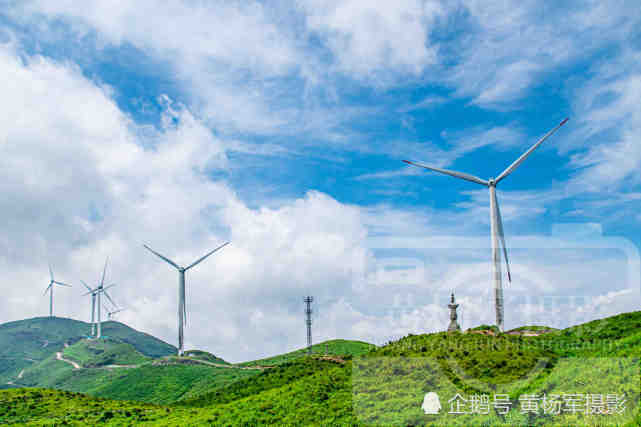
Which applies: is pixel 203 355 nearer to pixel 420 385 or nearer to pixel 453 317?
pixel 453 317

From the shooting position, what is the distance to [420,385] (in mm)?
41031

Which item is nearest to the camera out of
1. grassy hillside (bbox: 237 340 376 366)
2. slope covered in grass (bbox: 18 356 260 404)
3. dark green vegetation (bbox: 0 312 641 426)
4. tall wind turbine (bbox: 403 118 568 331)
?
dark green vegetation (bbox: 0 312 641 426)

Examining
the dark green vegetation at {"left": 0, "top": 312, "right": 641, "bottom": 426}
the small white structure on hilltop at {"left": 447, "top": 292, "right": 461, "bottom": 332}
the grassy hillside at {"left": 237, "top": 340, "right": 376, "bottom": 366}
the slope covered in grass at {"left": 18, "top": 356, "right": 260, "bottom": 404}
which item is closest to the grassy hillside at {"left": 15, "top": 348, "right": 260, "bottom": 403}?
the slope covered in grass at {"left": 18, "top": 356, "right": 260, "bottom": 404}

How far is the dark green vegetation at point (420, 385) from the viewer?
112 ft

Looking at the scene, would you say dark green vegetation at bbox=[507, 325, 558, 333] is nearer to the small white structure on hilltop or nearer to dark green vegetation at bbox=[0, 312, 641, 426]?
dark green vegetation at bbox=[0, 312, 641, 426]

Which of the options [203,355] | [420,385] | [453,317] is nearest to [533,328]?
[453,317]

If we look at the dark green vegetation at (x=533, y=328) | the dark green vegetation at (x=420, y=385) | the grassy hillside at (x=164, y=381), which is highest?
the dark green vegetation at (x=533, y=328)

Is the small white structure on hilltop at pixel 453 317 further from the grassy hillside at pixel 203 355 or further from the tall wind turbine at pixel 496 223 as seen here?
the grassy hillside at pixel 203 355

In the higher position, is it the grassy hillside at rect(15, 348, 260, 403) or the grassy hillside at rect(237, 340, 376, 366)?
the grassy hillside at rect(237, 340, 376, 366)

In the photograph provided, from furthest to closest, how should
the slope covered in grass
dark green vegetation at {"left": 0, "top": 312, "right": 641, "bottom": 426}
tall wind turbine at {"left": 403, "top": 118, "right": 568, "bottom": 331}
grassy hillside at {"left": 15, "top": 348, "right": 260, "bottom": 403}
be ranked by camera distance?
grassy hillside at {"left": 15, "top": 348, "right": 260, "bottom": 403}
the slope covered in grass
tall wind turbine at {"left": 403, "top": 118, "right": 568, "bottom": 331}
dark green vegetation at {"left": 0, "top": 312, "right": 641, "bottom": 426}

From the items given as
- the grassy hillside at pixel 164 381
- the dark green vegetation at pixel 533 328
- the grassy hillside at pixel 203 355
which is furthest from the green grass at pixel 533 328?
the grassy hillside at pixel 203 355

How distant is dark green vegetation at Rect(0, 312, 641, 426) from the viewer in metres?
34.1

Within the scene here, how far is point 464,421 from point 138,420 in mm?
38530

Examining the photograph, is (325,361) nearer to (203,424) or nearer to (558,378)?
(203,424)
